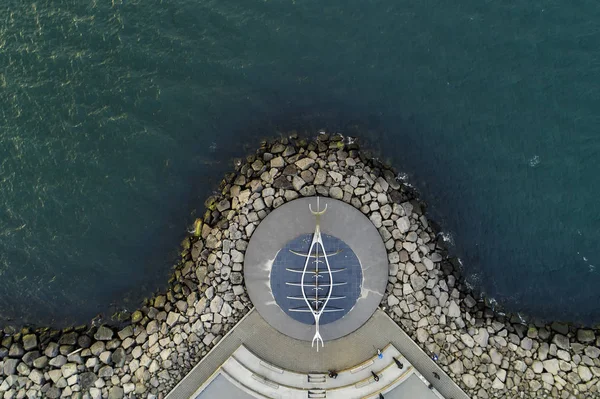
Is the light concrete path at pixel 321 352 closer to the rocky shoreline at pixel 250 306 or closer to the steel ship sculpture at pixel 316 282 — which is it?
the rocky shoreline at pixel 250 306

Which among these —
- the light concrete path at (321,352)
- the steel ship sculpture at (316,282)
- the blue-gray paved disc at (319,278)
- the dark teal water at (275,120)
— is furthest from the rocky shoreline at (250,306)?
the steel ship sculpture at (316,282)

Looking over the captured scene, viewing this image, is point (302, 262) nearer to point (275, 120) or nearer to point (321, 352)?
point (321, 352)

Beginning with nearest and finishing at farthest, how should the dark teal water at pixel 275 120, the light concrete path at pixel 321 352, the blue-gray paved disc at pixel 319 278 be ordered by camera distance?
the light concrete path at pixel 321 352
the blue-gray paved disc at pixel 319 278
the dark teal water at pixel 275 120

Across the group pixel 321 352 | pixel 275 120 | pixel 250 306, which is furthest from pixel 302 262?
pixel 275 120

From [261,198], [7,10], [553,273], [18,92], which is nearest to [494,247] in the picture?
[553,273]

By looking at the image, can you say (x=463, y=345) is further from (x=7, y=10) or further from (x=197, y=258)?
(x=7, y=10)

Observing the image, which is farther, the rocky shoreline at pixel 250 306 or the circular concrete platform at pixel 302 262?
the rocky shoreline at pixel 250 306
